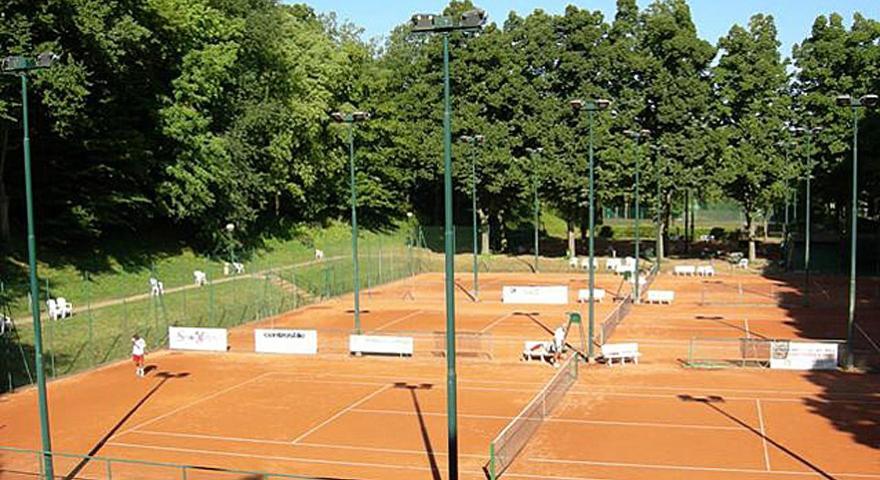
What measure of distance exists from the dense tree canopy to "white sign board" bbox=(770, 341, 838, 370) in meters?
32.9

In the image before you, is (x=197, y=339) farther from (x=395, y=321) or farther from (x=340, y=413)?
(x=340, y=413)

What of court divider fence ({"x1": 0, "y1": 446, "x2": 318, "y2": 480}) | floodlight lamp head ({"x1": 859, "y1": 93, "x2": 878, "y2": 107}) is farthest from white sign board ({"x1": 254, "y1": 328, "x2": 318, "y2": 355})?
floodlight lamp head ({"x1": 859, "y1": 93, "x2": 878, "y2": 107})

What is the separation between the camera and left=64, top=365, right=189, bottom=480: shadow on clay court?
66.9 ft

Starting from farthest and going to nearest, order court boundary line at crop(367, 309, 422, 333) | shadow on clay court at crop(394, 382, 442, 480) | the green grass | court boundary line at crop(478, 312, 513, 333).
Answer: court boundary line at crop(367, 309, 422, 333) < court boundary line at crop(478, 312, 513, 333) < the green grass < shadow on clay court at crop(394, 382, 442, 480)

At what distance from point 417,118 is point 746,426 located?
176 ft

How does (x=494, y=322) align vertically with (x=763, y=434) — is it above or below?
above

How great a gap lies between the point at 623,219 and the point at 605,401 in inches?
3532

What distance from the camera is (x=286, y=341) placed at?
121ft

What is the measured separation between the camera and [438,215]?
88.3 metres

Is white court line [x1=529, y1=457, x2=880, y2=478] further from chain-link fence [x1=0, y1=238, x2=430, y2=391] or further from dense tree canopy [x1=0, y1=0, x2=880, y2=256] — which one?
dense tree canopy [x1=0, y1=0, x2=880, y2=256]

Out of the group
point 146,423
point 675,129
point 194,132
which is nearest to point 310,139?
point 194,132

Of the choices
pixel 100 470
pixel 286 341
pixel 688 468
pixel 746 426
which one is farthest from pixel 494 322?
pixel 100 470

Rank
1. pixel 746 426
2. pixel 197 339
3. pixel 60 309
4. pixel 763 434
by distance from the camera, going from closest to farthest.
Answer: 1. pixel 763 434
2. pixel 746 426
3. pixel 197 339
4. pixel 60 309

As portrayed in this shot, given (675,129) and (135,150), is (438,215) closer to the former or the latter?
(675,129)
